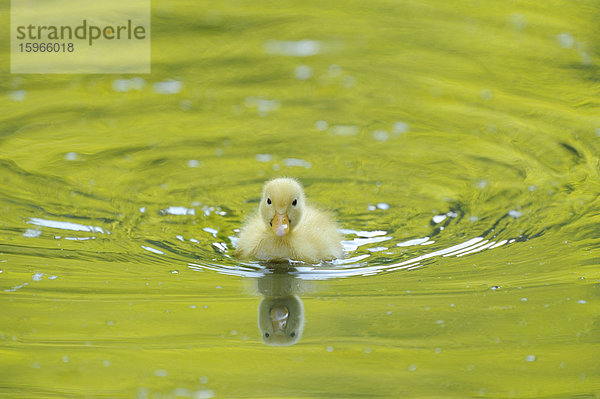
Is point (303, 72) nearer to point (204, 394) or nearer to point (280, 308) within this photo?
point (280, 308)

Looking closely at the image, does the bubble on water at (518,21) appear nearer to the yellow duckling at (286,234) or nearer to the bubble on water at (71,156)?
the yellow duckling at (286,234)

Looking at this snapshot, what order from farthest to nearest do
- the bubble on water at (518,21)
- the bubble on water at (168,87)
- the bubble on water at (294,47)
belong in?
the bubble on water at (518,21), the bubble on water at (294,47), the bubble on water at (168,87)

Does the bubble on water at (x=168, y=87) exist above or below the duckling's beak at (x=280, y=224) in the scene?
above

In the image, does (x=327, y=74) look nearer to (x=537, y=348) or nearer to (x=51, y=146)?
(x=51, y=146)

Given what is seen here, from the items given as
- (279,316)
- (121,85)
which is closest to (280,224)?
(279,316)

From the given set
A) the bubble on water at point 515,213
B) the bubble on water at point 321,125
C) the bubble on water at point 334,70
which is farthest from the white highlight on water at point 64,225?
the bubble on water at point 334,70

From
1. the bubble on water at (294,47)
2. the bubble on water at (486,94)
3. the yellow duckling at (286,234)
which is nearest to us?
the yellow duckling at (286,234)

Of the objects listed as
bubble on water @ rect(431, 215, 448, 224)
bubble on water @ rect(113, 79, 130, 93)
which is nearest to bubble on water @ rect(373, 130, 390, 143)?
bubble on water @ rect(431, 215, 448, 224)

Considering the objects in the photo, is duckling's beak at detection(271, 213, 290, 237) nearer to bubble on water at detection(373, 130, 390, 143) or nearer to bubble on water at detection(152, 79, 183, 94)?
bubble on water at detection(373, 130, 390, 143)
